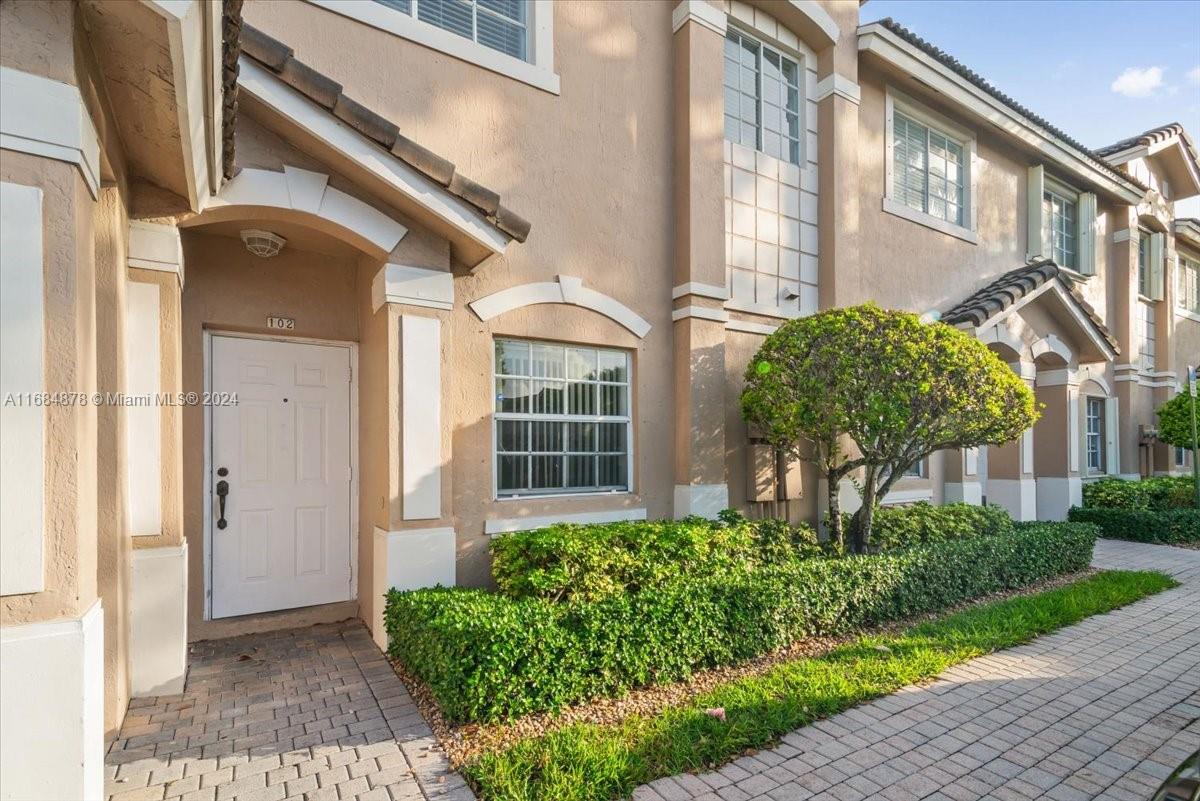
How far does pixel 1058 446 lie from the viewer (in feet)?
40.4

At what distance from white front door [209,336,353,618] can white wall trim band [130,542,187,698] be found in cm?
108

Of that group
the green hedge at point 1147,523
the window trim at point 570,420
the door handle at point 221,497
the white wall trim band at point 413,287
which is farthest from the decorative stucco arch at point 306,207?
the green hedge at point 1147,523

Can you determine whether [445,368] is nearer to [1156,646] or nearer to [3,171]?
[3,171]

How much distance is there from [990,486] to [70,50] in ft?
43.4

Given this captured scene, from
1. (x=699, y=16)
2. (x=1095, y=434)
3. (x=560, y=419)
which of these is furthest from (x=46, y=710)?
(x=1095, y=434)

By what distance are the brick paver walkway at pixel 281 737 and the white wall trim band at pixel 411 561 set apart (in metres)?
0.61

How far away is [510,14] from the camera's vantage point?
663cm

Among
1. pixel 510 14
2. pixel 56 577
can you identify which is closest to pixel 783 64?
pixel 510 14

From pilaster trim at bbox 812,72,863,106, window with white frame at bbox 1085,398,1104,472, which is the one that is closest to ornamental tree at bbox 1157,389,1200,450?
window with white frame at bbox 1085,398,1104,472

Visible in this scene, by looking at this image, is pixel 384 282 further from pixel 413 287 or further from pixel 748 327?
pixel 748 327

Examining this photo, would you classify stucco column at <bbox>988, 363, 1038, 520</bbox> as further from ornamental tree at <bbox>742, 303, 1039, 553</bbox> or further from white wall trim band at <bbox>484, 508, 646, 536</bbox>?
white wall trim band at <bbox>484, 508, 646, 536</bbox>

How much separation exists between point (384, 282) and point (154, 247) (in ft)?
5.34

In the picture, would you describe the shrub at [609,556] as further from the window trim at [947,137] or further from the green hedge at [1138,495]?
the green hedge at [1138,495]

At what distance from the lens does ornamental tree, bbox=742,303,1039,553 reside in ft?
21.6
